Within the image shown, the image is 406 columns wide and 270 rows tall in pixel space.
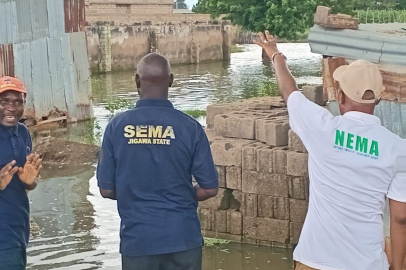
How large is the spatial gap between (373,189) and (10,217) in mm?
2200

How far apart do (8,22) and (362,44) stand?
33.2ft

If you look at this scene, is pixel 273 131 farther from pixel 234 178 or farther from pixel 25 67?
pixel 25 67

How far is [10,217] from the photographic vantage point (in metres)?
4.14

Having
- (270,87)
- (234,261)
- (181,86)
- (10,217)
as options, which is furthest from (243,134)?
(181,86)

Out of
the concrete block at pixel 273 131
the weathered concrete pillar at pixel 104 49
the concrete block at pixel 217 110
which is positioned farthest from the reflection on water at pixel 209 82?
the concrete block at pixel 273 131

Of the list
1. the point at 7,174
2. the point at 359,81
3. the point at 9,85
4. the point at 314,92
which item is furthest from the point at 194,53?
the point at 359,81

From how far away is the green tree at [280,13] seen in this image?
28094 mm

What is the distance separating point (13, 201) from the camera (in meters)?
4.18

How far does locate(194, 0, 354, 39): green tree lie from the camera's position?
28.1 metres

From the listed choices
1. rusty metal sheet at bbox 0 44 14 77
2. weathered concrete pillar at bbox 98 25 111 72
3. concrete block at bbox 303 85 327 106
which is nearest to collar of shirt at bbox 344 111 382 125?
concrete block at bbox 303 85 327 106

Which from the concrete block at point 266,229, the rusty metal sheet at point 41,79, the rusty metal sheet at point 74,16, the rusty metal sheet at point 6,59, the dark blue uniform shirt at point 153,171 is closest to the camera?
the dark blue uniform shirt at point 153,171

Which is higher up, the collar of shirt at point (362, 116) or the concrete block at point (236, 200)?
the collar of shirt at point (362, 116)

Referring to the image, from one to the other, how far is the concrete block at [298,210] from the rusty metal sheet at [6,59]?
8.72 meters

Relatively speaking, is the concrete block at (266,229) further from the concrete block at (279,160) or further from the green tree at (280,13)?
the green tree at (280,13)
